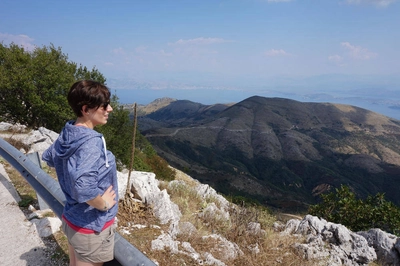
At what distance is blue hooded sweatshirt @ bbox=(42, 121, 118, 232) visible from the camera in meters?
2.13

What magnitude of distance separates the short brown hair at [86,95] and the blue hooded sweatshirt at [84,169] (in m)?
0.21

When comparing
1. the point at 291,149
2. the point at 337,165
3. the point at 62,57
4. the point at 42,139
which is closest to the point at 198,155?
the point at 291,149

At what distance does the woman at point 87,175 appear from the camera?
2.15m

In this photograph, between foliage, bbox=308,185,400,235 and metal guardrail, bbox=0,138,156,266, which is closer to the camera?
metal guardrail, bbox=0,138,156,266

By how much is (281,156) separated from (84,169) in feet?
469

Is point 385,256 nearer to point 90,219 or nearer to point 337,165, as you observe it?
point 90,219

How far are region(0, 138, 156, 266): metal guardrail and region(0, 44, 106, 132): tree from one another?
20077 mm

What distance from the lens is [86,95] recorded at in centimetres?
221

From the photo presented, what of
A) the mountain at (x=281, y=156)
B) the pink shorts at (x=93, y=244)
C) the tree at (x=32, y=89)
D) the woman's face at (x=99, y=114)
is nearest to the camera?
the woman's face at (x=99, y=114)

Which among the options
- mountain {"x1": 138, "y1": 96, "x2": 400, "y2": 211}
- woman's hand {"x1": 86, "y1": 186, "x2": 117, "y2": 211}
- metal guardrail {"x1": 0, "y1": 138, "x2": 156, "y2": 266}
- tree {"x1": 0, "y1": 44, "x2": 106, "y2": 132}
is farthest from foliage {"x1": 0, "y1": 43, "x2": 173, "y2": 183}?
mountain {"x1": 138, "y1": 96, "x2": 400, "y2": 211}

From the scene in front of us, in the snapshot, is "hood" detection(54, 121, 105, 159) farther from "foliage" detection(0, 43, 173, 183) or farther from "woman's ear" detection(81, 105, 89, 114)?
"foliage" detection(0, 43, 173, 183)

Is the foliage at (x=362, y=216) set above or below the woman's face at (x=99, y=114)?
below

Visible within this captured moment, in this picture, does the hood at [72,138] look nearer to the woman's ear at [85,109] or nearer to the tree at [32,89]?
the woman's ear at [85,109]

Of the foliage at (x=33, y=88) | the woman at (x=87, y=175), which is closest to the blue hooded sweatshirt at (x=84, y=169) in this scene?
the woman at (x=87, y=175)
